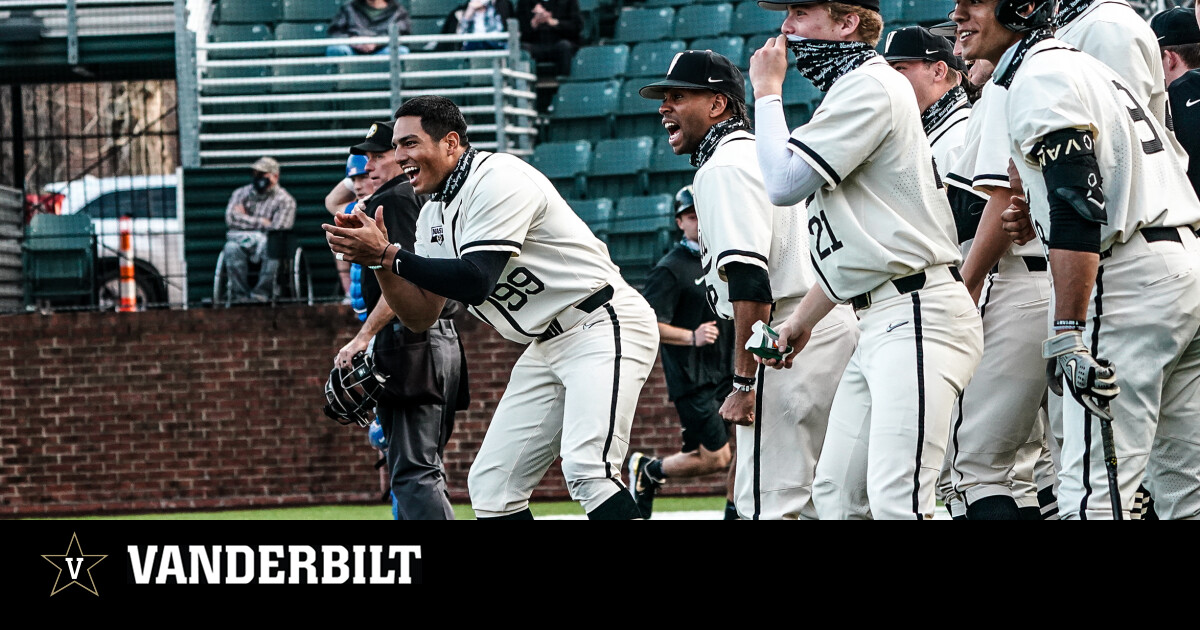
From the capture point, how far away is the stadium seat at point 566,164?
13383 mm

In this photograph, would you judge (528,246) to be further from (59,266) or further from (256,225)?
(59,266)

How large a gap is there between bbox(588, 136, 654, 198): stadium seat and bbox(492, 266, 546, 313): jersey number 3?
7.93 m

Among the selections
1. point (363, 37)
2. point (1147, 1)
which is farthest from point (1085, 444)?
point (363, 37)

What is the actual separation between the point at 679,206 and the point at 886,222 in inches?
191

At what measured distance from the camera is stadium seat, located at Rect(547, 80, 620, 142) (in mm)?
14281

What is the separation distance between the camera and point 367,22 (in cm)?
1495

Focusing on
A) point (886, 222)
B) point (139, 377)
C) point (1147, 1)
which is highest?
point (1147, 1)

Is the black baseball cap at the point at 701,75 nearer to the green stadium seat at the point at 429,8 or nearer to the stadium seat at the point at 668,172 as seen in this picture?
the stadium seat at the point at 668,172

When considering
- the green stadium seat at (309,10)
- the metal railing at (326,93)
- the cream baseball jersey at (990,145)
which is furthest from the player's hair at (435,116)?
the green stadium seat at (309,10)

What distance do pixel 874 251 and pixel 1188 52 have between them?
2.43 m
